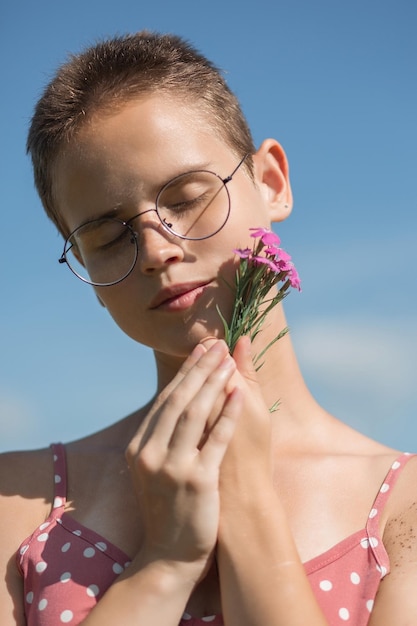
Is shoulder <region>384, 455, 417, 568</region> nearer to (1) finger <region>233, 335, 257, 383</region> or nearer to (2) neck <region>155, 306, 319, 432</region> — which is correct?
(2) neck <region>155, 306, 319, 432</region>

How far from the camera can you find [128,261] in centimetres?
303

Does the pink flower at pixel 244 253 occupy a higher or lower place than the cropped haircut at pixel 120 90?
lower

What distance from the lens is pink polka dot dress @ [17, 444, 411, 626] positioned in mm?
2783

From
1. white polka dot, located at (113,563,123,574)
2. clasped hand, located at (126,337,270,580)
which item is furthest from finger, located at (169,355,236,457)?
white polka dot, located at (113,563,123,574)

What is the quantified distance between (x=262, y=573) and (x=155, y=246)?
1108 mm

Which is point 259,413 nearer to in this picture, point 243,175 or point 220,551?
point 220,551

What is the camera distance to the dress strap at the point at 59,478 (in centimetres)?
318

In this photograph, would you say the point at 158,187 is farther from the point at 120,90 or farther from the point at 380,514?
→ the point at 380,514

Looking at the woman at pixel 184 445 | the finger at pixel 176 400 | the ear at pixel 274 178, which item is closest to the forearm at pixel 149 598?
the woman at pixel 184 445

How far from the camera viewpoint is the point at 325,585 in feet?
9.21

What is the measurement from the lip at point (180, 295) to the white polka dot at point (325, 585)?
1016 mm

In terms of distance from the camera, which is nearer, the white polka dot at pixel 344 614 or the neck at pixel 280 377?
the white polka dot at pixel 344 614

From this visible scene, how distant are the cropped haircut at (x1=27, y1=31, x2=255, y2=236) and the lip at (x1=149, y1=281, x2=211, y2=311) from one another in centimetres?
64

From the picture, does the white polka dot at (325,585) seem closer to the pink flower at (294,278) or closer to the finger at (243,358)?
the finger at (243,358)
